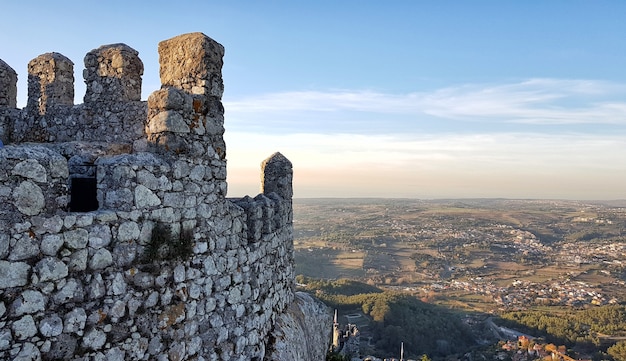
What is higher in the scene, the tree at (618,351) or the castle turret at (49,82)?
the castle turret at (49,82)

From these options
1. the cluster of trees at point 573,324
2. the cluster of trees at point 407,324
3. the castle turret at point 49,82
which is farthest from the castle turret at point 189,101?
the cluster of trees at point 573,324

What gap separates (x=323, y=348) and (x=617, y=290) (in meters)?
81.4

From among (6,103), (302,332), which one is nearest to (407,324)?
(302,332)

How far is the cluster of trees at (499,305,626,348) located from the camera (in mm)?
46844

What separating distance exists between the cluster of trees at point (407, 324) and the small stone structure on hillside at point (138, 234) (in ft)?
120

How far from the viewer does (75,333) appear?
11.0 feet

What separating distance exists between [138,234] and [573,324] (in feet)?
192

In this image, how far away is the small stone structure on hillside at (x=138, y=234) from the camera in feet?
10.3

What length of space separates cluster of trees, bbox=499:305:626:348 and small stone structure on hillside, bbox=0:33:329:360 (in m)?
51.2

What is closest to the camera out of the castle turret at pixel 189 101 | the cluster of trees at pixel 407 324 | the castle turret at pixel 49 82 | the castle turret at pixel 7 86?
the castle turret at pixel 189 101

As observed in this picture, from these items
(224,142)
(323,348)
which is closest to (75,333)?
(224,142)

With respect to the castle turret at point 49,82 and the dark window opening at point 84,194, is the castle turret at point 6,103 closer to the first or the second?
the castle turret at point 49,82

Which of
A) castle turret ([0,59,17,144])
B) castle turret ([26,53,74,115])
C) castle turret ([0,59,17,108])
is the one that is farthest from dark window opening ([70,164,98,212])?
castle turret ([0,59,17,108])

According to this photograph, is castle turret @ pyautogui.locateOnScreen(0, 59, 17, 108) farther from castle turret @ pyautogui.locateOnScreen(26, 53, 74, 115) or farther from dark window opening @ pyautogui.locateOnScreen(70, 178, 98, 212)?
dark window opening @ pyautogui.locateOnScreen(70, 178, 98, 212)
